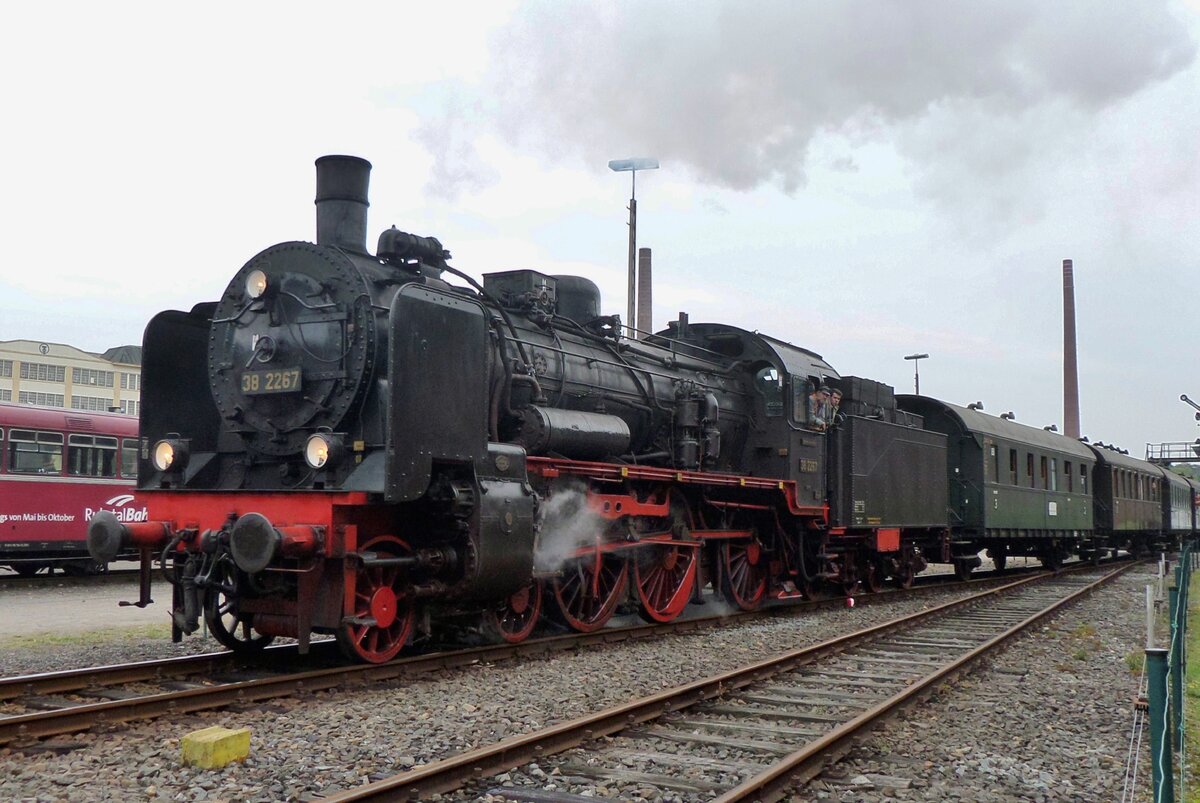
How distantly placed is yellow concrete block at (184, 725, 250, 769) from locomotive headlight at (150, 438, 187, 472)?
12.0ft

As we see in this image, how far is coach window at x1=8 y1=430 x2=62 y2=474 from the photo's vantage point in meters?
15.2

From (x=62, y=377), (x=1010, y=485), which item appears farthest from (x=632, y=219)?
(x=62, y=377)

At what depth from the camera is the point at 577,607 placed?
10.0 m

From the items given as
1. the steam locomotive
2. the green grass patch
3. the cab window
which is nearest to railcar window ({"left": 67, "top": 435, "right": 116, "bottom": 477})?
the green grass patch

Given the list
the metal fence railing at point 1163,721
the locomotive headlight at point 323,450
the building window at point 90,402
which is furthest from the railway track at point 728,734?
the building window at point 90,402

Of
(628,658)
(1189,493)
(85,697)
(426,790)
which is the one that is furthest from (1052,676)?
(1189,493)

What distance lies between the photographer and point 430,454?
7.32m

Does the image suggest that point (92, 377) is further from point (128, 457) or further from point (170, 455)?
point (170, 455)

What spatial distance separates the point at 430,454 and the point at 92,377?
2594 inches

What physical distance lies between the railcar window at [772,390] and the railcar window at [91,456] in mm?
10886

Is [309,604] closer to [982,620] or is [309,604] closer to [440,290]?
[440,290]

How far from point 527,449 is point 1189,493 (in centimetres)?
3686

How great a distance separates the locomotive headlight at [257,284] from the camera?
786 cm

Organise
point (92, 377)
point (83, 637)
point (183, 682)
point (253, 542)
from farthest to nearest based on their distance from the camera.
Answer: point (92, 377)
point (83, 637)
point (183, 682)
point (253, 542)
